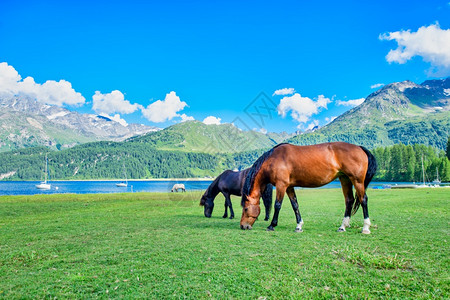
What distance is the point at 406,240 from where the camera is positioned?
291 inches

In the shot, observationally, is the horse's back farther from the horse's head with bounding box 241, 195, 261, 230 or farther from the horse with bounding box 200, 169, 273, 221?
the horse with bounding box 200, 169, 273, 221

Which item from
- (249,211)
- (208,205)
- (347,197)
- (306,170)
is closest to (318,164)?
(306,170)

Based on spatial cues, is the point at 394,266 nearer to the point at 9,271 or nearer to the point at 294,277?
the point at 294,277

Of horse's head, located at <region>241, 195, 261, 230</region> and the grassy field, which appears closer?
the grassy field

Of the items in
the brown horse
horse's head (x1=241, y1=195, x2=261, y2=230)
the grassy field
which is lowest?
the grassy field

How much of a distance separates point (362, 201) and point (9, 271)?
31.4ft

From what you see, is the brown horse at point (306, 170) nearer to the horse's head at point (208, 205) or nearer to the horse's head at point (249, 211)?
the horse's head at point (249, 211)

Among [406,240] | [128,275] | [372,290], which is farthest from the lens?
[406,240]

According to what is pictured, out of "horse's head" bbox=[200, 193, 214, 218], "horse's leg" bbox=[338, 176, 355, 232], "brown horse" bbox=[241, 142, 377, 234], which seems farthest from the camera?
"horse's head" bbox=[200, 193, 214, 218]

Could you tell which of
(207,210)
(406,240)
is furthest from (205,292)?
(207,210)

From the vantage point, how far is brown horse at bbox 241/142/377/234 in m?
9.38

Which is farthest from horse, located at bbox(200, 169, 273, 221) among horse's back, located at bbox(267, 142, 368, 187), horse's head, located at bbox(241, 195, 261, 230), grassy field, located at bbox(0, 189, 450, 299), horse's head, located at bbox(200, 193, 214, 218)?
grassy field, located at bbox(0, 189, 450, 299)

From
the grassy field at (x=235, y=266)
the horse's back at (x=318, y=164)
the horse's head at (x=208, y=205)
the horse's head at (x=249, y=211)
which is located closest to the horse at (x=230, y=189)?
the horse's head at (x=208, y=205)

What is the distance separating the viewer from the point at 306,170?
954 centimetres
